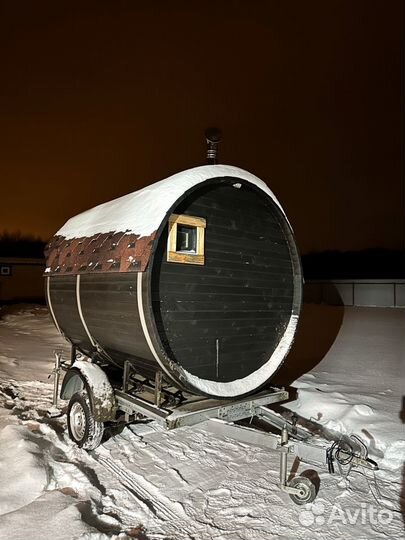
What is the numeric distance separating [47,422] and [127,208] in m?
2.98

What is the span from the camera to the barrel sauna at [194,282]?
165 inches

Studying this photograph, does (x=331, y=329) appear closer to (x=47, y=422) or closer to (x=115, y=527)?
(x=47, y=422)

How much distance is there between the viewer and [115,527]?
3219 millimetres

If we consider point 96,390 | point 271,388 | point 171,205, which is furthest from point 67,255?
point 271,388

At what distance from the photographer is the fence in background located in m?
24.6

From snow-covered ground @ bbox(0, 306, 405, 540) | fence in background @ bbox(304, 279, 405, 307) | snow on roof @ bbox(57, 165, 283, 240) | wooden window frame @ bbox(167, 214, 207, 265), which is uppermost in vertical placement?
snow on roof @ bbox(57, 165, 283, 240)

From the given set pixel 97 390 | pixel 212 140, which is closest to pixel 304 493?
pixel 97 390

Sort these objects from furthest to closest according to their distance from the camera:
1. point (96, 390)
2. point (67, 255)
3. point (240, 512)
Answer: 1. point (67, 255)
2. point (96, 390)
3. point (240, 512)

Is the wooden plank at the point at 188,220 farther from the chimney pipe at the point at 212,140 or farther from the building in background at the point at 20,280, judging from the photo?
the building in background at the point at 20,280

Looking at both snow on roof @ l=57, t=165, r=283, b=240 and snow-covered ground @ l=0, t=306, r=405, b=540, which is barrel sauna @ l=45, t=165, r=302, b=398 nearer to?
snow on roof @ l=57, t=165, r=283, b=240

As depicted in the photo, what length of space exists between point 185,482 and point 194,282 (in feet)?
6.48

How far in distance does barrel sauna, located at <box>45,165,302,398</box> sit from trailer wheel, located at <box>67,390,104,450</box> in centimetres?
64

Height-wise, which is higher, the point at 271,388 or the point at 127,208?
the point at 127,208

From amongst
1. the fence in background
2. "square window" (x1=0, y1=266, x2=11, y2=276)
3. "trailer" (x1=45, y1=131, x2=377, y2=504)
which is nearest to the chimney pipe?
"trailer" (x1=45, y1=131, x2=377, y2=504)
